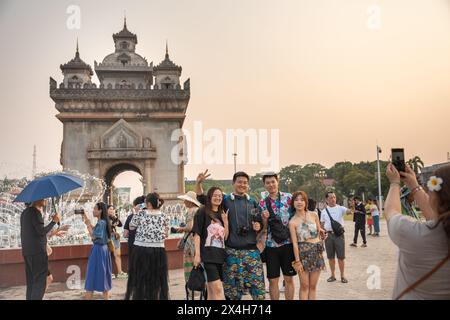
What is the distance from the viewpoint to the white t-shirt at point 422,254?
98.0 inches

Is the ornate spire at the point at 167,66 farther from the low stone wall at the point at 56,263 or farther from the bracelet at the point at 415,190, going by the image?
the bracelet at the point at 415,190

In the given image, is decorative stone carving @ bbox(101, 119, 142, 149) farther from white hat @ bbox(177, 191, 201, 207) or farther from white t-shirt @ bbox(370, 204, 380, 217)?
white hat @ bbox(177, 191, 201, 207)

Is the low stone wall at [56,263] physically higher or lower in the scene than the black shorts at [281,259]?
lower

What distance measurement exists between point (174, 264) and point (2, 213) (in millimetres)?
5451

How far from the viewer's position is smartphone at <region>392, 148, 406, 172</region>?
3152 mm

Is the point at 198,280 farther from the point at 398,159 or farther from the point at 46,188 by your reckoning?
the point at 398,159

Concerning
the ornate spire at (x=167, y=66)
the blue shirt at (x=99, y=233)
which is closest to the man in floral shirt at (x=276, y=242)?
the blue shirt at (x=99, y=233)

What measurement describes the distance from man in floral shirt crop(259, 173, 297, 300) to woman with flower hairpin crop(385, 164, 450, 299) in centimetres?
233

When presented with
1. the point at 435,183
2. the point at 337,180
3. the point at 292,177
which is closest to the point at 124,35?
the point at 435,183

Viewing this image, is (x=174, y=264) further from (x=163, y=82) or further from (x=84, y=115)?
Answer: (x=163, y=82)

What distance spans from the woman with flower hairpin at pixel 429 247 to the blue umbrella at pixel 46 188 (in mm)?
4065
